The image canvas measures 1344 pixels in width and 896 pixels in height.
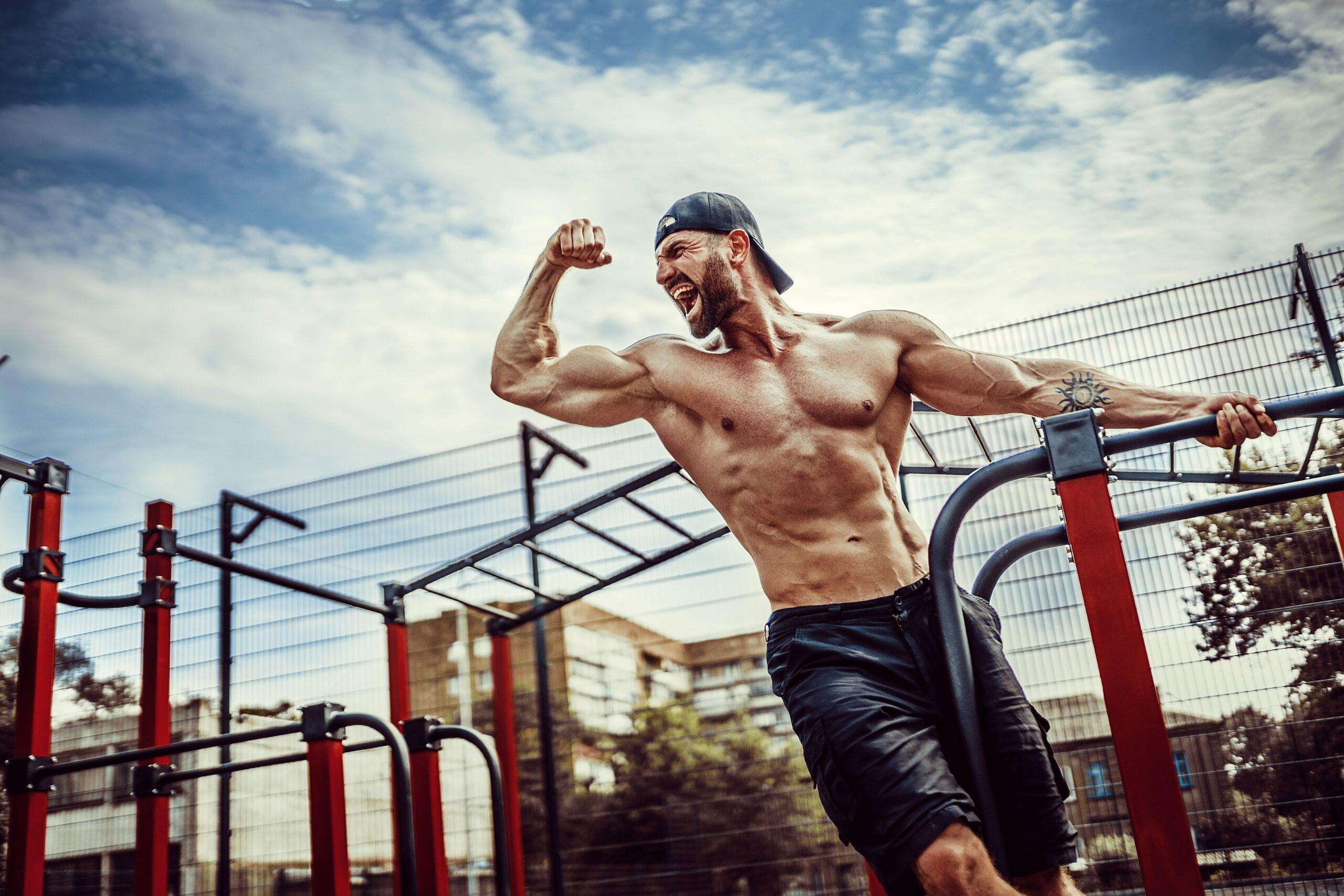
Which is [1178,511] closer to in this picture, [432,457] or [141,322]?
[432,457]

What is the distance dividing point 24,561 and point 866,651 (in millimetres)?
3204

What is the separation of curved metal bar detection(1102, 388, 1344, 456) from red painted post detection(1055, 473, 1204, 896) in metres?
0.07

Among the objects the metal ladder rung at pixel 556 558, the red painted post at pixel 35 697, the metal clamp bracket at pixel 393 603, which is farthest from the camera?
the metal ladder rung at pixel 556 558

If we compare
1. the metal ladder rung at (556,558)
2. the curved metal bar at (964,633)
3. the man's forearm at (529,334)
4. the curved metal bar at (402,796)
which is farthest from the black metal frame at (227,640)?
the curved metal bar at (964,633)

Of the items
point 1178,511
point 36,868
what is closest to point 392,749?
point 36,868

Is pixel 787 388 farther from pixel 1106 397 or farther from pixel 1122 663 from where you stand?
pixel 1122 663

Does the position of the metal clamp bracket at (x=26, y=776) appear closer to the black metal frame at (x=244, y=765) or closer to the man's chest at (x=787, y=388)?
the black metal frame at (x=244, y=765)

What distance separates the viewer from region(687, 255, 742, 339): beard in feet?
7.37

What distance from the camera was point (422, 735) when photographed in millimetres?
4145

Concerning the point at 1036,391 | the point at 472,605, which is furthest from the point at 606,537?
the point at 1036,391

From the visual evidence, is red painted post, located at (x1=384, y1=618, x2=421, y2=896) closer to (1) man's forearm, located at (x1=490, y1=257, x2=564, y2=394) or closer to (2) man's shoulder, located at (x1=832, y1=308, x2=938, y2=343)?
(1) man's forearm, located at (x1=490, y1=257, x2=564, y2=394)

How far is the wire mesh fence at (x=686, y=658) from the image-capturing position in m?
4.76

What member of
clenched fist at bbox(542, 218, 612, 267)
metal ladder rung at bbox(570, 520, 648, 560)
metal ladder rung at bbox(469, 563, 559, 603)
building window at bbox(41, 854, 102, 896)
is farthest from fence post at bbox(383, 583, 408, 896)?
clenched fist at bbox(542, 218, 612, 267)

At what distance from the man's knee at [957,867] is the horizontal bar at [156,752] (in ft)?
7.65
